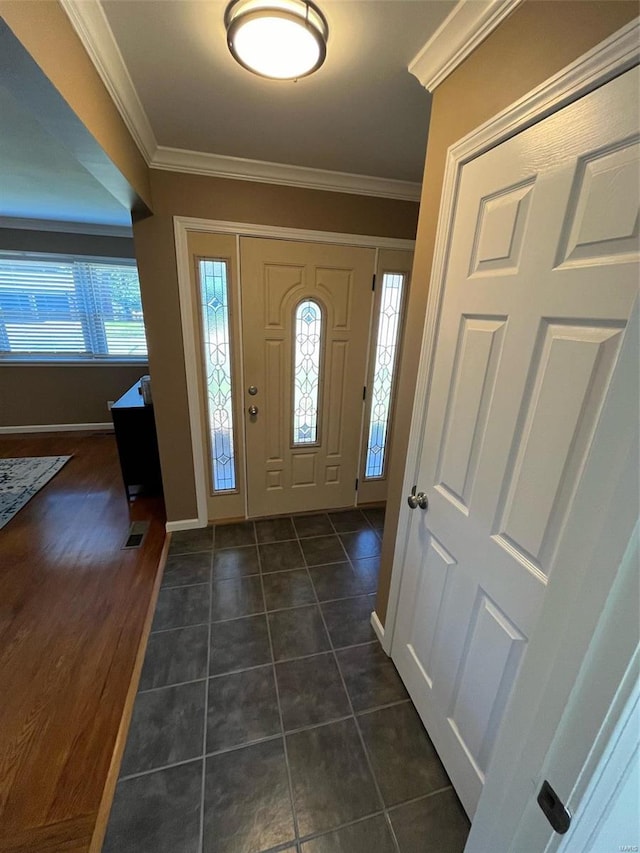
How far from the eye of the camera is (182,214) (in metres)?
1.94

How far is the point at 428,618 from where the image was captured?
1293 millimetres

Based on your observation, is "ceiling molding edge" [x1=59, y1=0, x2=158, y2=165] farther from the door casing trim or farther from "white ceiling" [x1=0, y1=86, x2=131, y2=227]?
the door casing trim

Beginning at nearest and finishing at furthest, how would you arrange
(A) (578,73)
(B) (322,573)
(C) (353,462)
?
(A) (578,73)
(B) (322,573)
(C) (353,462)

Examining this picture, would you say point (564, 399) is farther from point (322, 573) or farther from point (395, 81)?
point (322, 573)

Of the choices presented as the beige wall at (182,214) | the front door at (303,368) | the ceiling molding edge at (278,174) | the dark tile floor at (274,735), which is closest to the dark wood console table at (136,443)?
the beige wall at (182,214)

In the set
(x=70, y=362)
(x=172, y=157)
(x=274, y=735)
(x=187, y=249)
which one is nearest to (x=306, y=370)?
(x=187, y=249)

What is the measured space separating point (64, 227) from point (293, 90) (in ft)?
12.6

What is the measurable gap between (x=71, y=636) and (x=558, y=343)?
2321 millimetres

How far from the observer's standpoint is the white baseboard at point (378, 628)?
1665mm

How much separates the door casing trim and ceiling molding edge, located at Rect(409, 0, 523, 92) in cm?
107

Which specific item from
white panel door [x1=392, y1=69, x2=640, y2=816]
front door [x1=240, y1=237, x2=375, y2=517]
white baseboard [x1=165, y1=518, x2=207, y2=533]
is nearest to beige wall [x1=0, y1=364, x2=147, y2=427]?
white baseboard [x1=165, y1=518, x2=207, y2=533]

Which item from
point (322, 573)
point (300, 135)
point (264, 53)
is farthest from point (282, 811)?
point (300, 135)

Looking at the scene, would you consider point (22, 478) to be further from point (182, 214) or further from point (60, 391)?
point (182, 214)

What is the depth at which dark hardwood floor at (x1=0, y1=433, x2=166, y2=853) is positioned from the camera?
1.10 meters
